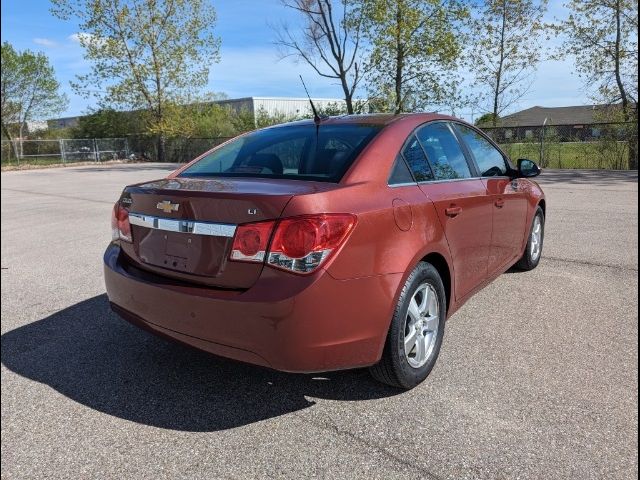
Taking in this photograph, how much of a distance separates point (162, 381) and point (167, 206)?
108 cm

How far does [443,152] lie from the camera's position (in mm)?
3438

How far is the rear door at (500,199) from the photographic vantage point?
3826 millimetres

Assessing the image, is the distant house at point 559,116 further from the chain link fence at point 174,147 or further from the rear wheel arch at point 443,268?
the rear wheel arch at point 443,268

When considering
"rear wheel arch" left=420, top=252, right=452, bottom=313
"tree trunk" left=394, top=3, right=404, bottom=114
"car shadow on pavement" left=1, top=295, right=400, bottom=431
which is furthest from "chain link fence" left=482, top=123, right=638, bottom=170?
"car shadow on pavement" left=1, top=295, right=400, bottom=431

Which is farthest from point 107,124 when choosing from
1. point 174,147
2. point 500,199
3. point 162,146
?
point 500,199

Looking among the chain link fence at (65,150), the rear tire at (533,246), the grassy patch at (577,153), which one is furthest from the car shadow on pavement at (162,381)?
the chain link fence at (65,150)

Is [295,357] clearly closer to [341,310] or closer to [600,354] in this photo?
[341,310]

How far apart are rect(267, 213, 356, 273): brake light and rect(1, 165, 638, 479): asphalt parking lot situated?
86cm

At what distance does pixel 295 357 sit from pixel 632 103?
21.8 metres

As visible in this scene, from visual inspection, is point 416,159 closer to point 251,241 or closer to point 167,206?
point 251,241

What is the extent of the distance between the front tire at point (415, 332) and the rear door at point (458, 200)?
0.31 m

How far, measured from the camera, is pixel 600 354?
3.20m

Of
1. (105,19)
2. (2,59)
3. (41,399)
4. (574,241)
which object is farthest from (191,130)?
(41,399)

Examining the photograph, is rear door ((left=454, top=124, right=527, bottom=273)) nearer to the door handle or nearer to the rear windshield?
the door handle
